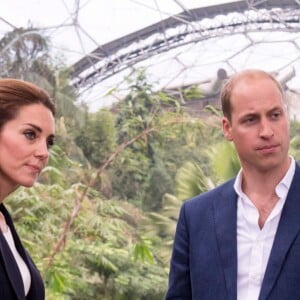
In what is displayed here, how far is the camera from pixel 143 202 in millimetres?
14945

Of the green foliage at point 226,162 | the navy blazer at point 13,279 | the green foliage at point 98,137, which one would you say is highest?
the green foliage at point 98,137

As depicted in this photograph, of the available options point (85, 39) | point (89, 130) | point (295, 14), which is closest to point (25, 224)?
point (89, 130)

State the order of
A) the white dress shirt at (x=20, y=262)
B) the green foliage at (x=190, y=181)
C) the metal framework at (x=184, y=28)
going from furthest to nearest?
1. the metal framework at (x=184, y=28)
2. the green foliage at (x=190, y=181)
3. the white dress shirt at (x=20, y=262)

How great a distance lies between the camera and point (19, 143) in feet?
5.18

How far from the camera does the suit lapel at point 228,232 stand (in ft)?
5.34

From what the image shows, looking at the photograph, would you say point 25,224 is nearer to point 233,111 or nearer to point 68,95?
point 233,111

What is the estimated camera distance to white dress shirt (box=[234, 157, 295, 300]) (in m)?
1.60

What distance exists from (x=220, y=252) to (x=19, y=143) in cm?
64

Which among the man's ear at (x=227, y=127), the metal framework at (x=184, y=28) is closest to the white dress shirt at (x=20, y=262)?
the man's ear at (x=227, y=127)

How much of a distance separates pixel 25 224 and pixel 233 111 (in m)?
4.32

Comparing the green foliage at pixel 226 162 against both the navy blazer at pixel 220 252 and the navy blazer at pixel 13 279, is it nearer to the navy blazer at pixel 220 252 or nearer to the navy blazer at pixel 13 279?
the navy blazer at pixel 220 252

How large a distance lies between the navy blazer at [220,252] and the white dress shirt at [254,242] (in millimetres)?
16

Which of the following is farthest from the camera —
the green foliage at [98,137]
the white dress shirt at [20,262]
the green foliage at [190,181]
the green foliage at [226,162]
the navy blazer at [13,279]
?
the green foliage at [98,137]

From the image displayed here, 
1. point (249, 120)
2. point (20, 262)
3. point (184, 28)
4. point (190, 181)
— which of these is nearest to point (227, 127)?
point (249, 120)
